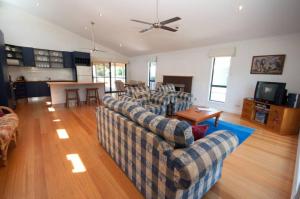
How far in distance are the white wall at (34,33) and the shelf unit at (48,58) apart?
0.24 metres

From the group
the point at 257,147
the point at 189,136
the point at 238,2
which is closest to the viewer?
the point at 189,136

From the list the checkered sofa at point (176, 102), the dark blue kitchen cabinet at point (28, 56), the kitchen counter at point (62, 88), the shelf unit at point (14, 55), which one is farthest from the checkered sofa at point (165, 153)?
the dark blue kitchen cabinet at point (28, 56)

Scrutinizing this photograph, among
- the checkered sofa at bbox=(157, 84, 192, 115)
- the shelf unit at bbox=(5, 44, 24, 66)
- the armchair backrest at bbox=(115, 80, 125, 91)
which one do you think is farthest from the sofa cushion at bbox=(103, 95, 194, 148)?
the shelf unit at bbox=(5, 44, 24, 66)

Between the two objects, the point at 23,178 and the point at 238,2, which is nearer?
the point at 23,178

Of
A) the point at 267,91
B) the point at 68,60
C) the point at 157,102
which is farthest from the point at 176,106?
the point at 68,60

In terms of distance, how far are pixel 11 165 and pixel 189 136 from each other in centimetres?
246

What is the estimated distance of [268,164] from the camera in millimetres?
2043

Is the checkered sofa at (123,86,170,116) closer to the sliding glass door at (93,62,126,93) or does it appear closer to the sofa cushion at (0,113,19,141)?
the sofa cushion at (0,113,19,141)

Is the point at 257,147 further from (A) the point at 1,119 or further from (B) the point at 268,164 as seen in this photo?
(A) the point at 1,119

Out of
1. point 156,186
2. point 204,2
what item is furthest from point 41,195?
point 204,2

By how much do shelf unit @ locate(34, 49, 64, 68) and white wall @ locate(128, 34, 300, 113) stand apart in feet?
16.7

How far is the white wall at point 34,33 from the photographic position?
18.5ft

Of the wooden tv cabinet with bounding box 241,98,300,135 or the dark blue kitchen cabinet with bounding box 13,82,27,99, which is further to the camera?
the dark blue kitchen cabinet with bounding box 13,82,27,99

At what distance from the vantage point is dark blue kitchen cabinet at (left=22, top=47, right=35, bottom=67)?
19.3 ft
